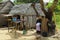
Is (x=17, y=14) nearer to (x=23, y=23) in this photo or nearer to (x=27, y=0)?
(x=23, y=23)

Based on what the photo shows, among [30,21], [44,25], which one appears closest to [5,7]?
[30,21]

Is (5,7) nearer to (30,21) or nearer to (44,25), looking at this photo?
(30,21)

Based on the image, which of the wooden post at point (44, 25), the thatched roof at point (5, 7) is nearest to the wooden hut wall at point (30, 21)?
the thatched roof at point (5, 7)

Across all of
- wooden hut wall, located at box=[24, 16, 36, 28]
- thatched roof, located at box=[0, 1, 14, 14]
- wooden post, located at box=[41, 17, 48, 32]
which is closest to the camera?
wooden post, located at box=[41, 17, 48, 32]

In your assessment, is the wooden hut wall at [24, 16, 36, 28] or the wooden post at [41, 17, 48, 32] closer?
the wooden post at [41, 17, 48, 32]

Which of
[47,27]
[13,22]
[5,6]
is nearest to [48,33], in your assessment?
[47,27]

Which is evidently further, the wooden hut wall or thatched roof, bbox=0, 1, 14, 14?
thatched roof, bbox=0, 1, 14, 14

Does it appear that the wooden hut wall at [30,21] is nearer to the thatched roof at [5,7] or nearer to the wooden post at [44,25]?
the thatched roof at [5,7]

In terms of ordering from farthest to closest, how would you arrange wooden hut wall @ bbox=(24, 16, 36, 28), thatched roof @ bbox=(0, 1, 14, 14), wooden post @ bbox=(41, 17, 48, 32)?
thatched roof @ bbox=(0, 1, 14, 14)
wooden hut wall @ bbox=(24, 16, 36, 28)
wooden post @ bbox=(41, 17, 48, 32)

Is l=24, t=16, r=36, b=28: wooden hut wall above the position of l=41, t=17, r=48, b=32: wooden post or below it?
below

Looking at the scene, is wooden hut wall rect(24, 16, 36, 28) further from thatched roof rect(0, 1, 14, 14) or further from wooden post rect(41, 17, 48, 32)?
wooden post rect(41, 17, 48, 32)

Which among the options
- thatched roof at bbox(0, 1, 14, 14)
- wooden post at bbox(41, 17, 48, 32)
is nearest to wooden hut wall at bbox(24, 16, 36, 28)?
thatched roof at bbox(0, 1, 14, 14)

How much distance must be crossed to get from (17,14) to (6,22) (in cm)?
320

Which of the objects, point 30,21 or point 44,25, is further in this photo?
point 30,21
